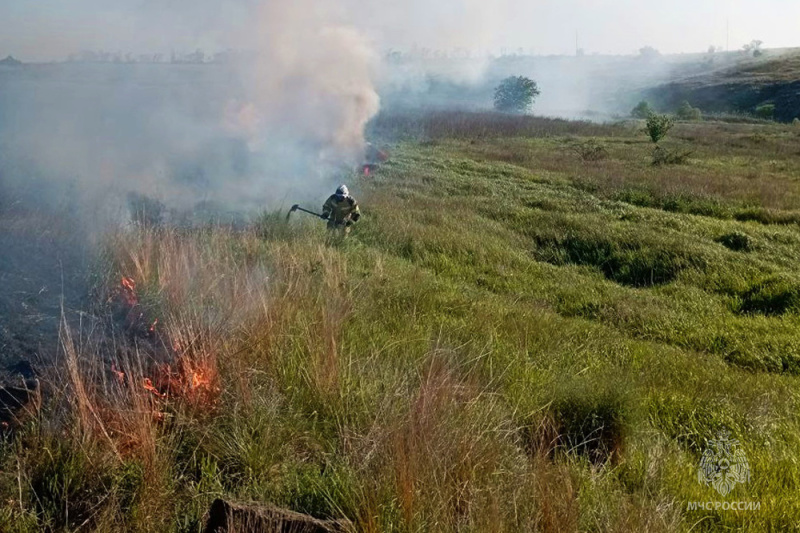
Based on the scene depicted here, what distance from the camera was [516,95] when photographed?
66.2 meters

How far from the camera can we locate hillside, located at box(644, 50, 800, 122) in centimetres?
5700

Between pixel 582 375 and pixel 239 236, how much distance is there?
5.27m

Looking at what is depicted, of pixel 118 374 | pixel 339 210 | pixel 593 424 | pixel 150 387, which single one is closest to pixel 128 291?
pixel 118 374

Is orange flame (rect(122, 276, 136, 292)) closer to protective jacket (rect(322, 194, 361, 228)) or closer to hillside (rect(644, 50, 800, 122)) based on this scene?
protective jacket (rect(322, 194, 361, 228))

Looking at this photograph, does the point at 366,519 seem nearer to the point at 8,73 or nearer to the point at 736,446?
the point at 736,446

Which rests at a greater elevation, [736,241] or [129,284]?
[129,284]

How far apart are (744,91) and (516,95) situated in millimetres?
24023

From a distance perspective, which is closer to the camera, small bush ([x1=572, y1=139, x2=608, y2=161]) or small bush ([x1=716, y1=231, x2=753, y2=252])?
small bush ([x1=716, y1=231, x2=753, y2=252])

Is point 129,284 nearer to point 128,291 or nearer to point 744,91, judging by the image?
point 128,291

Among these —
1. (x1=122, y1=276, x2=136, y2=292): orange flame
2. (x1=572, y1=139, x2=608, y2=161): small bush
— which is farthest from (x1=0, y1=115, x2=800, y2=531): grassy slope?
(x1=572, y1=139, x2=608, y2=161): small bush

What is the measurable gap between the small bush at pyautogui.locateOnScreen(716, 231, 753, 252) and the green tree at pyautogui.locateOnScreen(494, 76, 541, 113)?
5704 centimetres

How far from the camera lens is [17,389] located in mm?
3783

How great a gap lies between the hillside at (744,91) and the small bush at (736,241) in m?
48.1

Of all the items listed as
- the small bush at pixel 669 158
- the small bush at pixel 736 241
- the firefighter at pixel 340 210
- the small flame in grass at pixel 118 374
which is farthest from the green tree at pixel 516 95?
the small flame in grass at pixel 118 374
